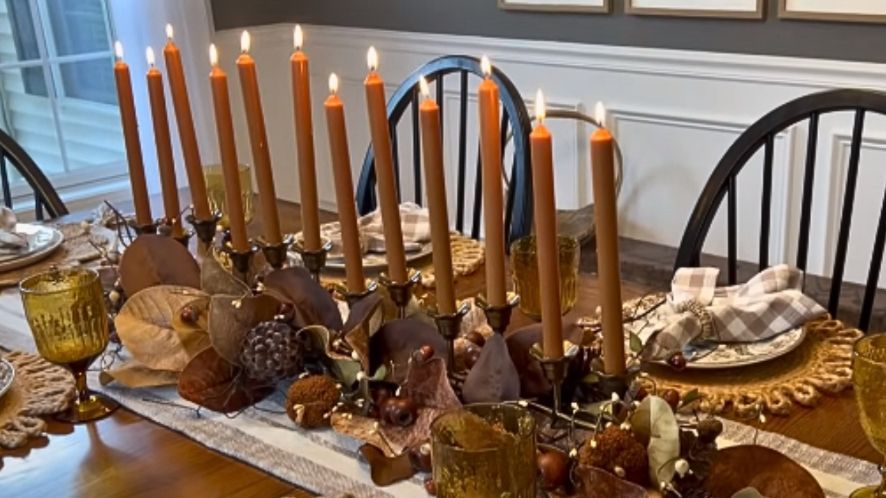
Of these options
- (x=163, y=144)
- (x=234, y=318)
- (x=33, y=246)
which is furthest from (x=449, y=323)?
(x=33, y=246)

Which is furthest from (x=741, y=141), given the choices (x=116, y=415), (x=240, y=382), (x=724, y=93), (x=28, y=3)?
(x=28, y=3)

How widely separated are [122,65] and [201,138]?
1984mm

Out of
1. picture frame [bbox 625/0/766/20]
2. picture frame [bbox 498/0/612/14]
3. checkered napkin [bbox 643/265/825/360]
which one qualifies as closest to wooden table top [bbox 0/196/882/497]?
checkered napkin [bbox 643/265/825/360]

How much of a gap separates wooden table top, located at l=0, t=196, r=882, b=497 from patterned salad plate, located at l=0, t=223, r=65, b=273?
1.88 feet

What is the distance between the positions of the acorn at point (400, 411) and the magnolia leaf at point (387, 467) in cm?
3

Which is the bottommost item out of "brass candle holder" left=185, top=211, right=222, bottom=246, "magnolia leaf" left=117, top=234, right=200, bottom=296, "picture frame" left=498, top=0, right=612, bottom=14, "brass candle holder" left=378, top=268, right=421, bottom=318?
"magnolia leaf" left=117, top=234, right=200, bottom=296

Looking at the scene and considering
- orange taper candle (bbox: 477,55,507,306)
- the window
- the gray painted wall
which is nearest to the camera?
orange taper candle (bbox: 477,55,507,306)

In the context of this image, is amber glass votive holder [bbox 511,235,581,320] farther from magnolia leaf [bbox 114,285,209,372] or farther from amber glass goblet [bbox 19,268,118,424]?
amber glass goblet [bbox 19,268,118,424]

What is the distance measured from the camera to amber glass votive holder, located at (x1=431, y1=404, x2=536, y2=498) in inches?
31.5

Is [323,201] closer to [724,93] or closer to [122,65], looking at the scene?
[724,93]

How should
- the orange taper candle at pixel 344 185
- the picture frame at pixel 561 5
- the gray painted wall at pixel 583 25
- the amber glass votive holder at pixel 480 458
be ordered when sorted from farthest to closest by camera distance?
the picture frame at pixel 561 5 → the gray painted wall at pixel 583 25 → the orange taper candle at pixel 344 185 → the amber glass votive holder at pixel 480 458

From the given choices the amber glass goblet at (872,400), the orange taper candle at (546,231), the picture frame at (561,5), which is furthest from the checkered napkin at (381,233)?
the picture frame at (561,5)

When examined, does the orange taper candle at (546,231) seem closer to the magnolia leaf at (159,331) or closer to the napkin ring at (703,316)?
the napkin ring at (703,316)

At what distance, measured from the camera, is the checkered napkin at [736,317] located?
118cm
